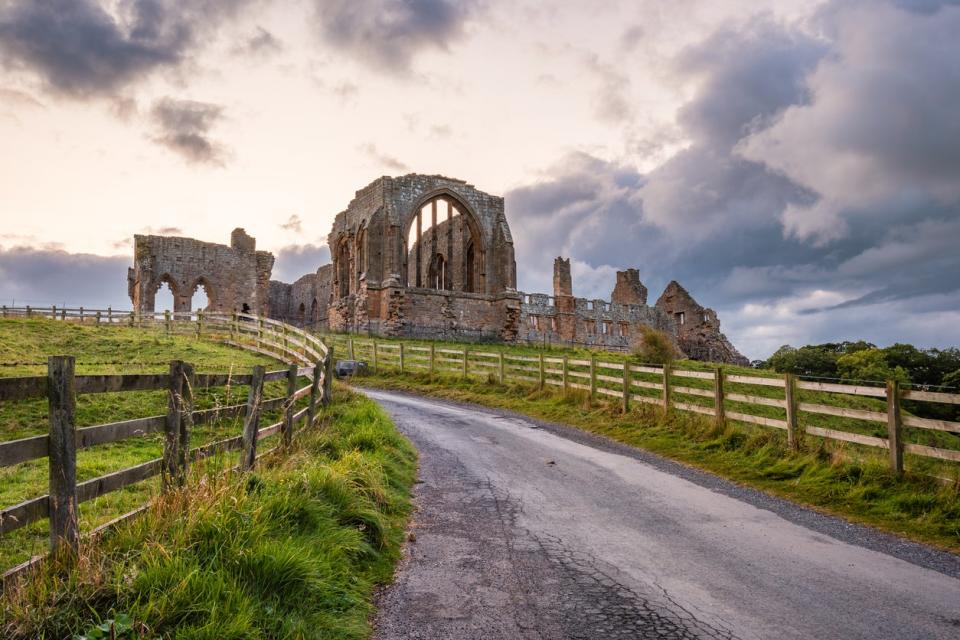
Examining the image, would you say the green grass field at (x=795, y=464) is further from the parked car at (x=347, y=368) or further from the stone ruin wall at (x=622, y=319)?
the stone ruin wall at (x=622, y=319)

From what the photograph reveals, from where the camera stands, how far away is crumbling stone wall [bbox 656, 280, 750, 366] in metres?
47.0

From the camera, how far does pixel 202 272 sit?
40438 mm

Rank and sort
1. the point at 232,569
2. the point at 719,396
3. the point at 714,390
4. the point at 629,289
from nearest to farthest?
the point at 232,569, the point at 719,396, the point at 714,390, the point at 629,289

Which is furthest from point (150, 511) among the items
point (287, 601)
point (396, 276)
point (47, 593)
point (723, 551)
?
point (396, 276)

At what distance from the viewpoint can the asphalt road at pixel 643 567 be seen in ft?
Result: 13.0

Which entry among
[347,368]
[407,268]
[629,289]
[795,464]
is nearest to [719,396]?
[795,464]

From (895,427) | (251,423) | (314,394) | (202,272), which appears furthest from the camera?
(202,272)

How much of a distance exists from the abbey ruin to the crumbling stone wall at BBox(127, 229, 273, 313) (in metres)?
0.07

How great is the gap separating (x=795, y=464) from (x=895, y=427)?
4.73 feet

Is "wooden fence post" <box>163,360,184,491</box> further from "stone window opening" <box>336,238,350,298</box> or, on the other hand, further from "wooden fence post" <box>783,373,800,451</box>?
"stone window opening" <box>336,238,350,298</box>

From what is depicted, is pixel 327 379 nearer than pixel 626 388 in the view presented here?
Yes

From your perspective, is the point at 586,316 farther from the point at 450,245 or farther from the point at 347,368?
the point at 347,368

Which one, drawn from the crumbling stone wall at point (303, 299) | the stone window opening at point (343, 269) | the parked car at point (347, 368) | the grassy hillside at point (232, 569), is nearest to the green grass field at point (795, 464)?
the grassy hillside at point (232, 569)

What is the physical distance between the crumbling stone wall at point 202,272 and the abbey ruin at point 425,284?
0.23 ft
